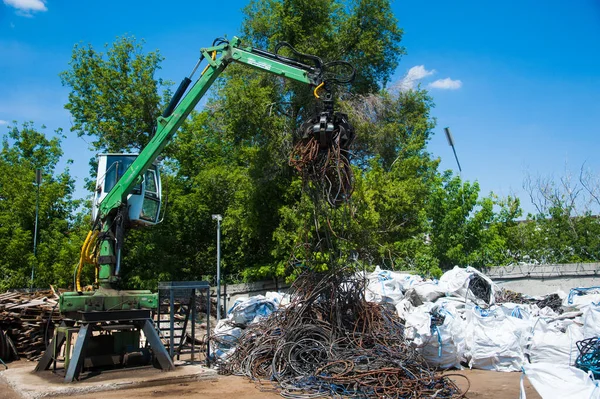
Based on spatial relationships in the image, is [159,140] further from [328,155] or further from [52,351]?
[52,351]

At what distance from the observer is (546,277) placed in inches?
545

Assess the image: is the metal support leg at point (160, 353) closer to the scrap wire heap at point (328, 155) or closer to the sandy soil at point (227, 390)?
the sandy soil at point (227, 390)

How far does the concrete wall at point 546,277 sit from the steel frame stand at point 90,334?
30.6 ft

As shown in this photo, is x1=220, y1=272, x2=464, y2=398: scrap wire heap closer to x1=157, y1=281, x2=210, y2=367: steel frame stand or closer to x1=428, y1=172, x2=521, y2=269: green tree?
x1=157, y1=281, x2=210, y2=367: steel frame stand

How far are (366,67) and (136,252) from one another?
11.9m

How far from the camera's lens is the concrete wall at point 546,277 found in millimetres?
13398

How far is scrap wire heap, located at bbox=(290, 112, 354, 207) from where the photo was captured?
7.40m

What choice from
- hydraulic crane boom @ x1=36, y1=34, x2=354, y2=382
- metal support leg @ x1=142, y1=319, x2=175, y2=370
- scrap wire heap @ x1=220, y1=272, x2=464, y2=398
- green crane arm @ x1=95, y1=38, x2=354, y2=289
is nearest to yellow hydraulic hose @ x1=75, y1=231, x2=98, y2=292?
hydraulic crane boom @ x1=36, y1=34, x2=354, y2=382

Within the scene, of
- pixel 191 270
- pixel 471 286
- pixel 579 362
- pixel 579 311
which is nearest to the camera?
pixel 579 362

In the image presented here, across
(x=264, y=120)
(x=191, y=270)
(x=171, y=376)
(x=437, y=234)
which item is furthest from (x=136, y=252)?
(x=171, y=376)

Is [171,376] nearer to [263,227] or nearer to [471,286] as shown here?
[471,286]

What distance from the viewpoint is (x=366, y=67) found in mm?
22141

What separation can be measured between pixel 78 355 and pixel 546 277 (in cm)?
1139

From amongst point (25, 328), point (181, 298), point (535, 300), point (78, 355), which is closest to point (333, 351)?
point (78, 355)
